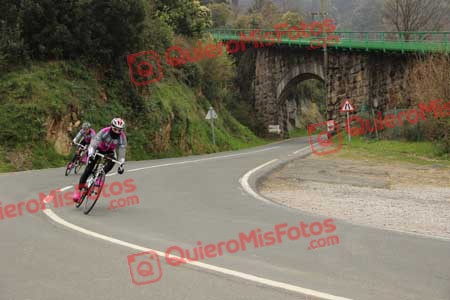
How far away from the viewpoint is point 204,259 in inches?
235

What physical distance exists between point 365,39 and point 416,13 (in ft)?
61.0

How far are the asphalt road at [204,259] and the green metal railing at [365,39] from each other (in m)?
24.5

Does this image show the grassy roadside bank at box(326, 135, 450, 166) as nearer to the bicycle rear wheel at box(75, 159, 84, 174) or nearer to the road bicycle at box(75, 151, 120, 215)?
the bicycle rear wheel at box(75, 159, 84, 174)

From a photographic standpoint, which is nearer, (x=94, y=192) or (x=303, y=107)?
(x=94, y=192)

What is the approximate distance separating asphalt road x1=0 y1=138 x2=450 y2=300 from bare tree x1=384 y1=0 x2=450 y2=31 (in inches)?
2040

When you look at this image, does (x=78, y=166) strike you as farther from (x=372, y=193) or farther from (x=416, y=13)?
(x=416, y=13)

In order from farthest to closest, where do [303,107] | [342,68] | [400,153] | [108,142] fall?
[303,107], [342,68], [400,153], [108,142]

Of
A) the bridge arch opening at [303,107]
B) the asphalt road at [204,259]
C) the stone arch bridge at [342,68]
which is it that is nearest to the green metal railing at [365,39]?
the stone arch bridge at [342,68]

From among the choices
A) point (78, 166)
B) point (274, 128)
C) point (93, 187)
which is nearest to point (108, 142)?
point (93, 187)

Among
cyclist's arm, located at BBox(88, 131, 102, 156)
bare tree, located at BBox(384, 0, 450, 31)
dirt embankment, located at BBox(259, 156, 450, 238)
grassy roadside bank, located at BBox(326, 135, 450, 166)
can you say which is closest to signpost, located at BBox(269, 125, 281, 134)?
bare tree, located at BBox(384, 0, 450, 31)

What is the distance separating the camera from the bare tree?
2191 inches

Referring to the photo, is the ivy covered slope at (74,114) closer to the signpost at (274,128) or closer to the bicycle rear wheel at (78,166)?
the bicycle rear wheel at (78,166)

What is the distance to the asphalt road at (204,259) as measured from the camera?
4.86 metres

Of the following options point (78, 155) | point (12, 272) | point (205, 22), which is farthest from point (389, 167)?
point (205, 22)
